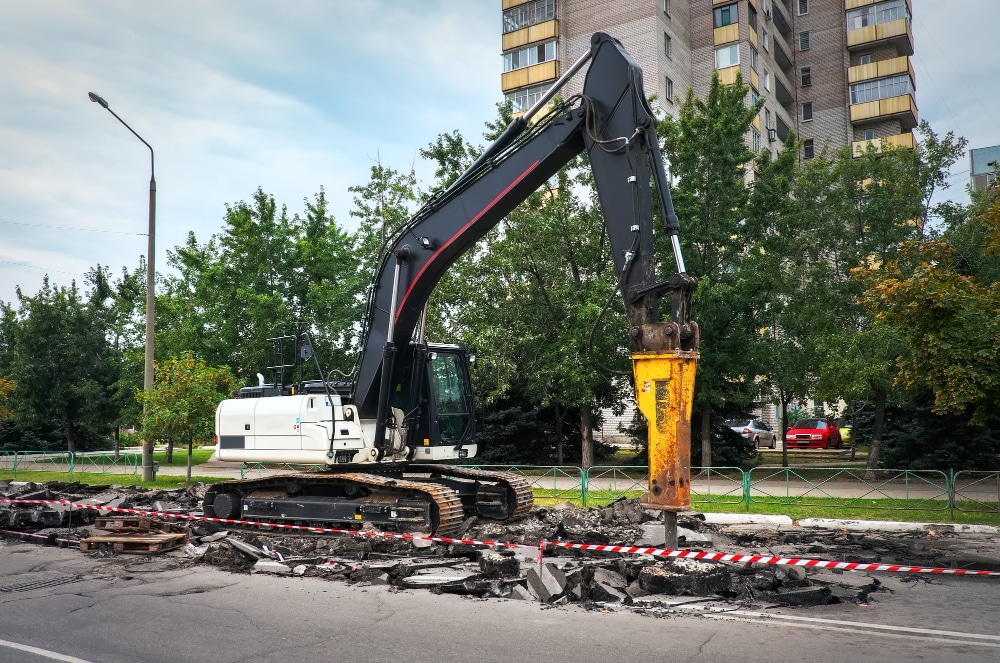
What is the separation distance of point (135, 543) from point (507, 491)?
19.3ft

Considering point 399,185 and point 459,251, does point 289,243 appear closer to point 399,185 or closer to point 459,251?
Answer: point 399,185

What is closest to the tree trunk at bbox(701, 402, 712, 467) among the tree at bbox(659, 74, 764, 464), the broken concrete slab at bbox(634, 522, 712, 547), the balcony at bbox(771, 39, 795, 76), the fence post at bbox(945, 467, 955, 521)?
the tree at bbox(659, 74, 764, 464)

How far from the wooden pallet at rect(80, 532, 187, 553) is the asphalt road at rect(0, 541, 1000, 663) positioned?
74.1 inches

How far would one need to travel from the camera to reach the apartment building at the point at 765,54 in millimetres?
41750

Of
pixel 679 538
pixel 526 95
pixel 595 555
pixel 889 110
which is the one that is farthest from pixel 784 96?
pixel 595 555

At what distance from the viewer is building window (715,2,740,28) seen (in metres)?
44.2

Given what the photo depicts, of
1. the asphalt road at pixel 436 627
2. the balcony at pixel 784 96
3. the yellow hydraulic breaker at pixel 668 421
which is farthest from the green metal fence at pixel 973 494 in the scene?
the balcony at pixel 784 96

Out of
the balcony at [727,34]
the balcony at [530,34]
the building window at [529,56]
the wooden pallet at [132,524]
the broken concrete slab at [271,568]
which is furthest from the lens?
the balcony at [727,34]

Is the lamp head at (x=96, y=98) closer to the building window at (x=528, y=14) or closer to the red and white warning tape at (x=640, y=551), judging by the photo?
the red and white warning tape at (x=640, y=551)

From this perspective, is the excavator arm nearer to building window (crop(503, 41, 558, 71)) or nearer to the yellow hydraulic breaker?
the yellow hydraulic breaker

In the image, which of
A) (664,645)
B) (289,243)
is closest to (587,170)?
(289,243)

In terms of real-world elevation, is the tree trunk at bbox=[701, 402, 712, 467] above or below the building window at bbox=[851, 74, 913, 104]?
below

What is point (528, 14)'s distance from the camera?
143 ft

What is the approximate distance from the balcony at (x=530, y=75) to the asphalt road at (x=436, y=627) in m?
37.1
